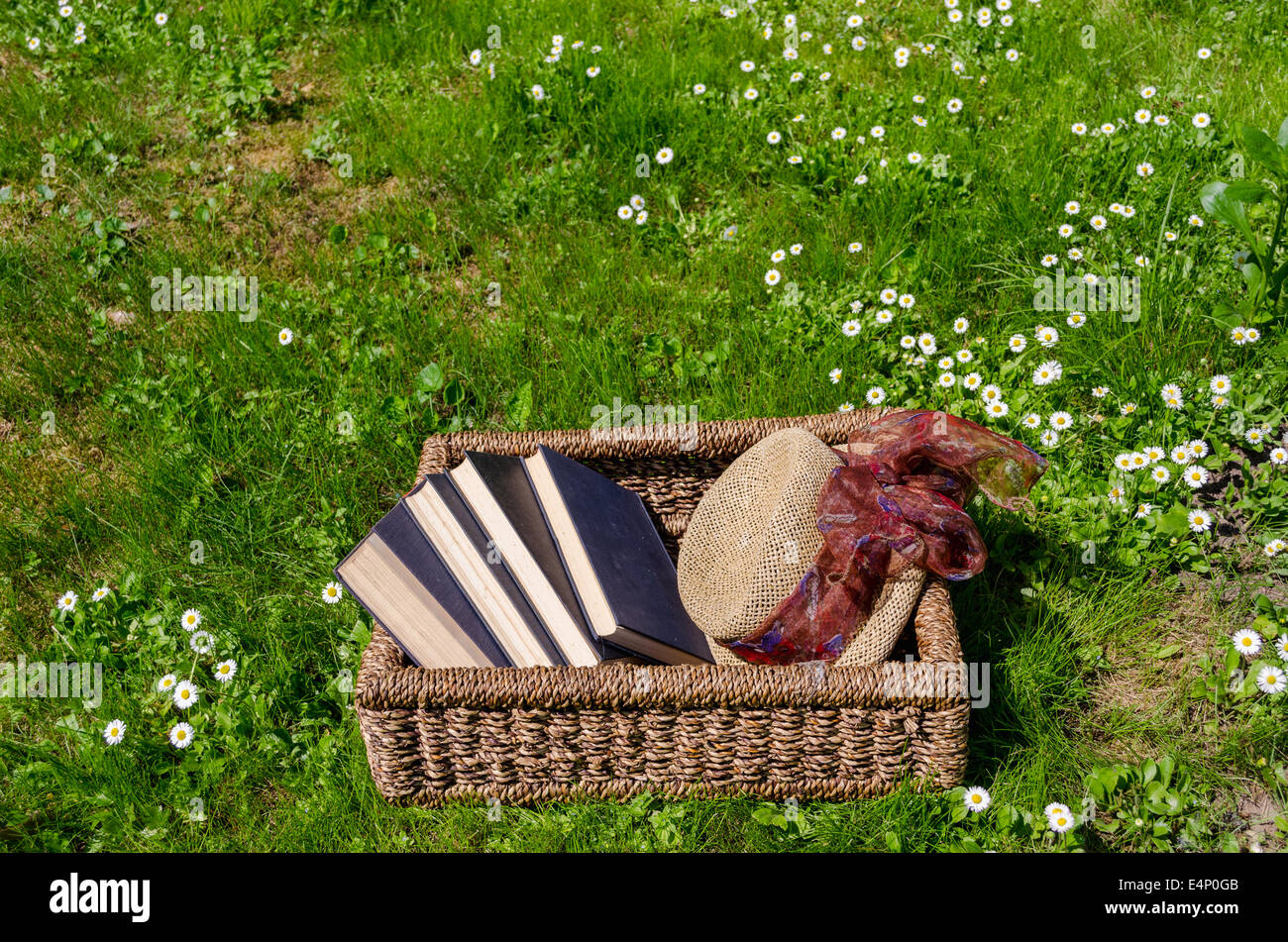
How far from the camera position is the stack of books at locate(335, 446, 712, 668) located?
2.45m

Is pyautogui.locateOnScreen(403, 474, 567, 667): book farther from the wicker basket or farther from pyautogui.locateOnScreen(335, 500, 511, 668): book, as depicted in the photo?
the wicker basket

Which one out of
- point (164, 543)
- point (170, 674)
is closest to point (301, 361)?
point (164, 543)

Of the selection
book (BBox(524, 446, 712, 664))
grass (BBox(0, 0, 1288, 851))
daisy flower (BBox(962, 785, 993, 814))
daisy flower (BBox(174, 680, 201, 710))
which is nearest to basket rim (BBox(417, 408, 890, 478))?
book (BBox(524, 446, 712, 664))

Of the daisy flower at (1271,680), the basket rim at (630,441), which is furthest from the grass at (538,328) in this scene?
the basket rim at (630,441)

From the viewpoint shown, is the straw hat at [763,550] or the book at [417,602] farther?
the book at [417,602]

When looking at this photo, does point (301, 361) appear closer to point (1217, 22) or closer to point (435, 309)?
point (435, 309)

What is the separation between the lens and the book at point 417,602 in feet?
8.09

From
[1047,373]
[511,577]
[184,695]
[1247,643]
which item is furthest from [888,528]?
[184,695]

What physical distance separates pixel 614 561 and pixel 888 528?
68 cm

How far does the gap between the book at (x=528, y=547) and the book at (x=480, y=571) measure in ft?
0.08

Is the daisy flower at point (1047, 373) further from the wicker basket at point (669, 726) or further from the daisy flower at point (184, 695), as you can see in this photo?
the daisy flower at point (184, 695)

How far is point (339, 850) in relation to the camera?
2.43 metres

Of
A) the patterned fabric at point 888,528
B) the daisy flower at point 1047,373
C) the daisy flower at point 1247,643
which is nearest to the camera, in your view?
the patterned fabric at point 888,528
